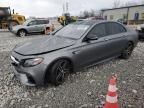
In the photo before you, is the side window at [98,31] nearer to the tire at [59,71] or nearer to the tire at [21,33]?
the tire at [59,71]

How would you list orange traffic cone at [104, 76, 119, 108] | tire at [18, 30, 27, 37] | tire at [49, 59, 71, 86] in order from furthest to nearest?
tire at [18, 30, 27, 37]
tire at [49, 59, 71, 86]
orange traffic cone at [104, 76, 119, 108]

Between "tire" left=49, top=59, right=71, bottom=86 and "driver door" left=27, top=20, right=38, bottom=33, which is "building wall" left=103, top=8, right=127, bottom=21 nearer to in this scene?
"driver door" left=27, top=20, right=38, bottom=33

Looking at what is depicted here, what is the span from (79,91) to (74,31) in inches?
73.3

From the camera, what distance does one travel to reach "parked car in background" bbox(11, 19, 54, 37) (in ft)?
48.3

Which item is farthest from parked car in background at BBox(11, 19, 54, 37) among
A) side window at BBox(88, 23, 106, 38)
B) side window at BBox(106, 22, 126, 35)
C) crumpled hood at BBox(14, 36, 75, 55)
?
crumpled hood at BBox(14, 36, 75, 55)

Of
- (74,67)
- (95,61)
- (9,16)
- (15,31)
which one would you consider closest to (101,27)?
(95,61)

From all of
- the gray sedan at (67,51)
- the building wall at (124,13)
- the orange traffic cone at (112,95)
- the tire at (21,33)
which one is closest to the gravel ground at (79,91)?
the gray sedan at (67,51)

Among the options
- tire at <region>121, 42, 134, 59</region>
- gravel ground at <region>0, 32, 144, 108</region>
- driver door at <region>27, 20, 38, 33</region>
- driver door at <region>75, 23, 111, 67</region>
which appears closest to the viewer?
gravel ground at <region>0, 32, 144, 108</region>

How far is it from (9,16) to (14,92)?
19.1 metres

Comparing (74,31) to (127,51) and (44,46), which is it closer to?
(44,46)

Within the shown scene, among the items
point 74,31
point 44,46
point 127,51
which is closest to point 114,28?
point 127,51

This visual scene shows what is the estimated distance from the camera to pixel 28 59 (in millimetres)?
3822

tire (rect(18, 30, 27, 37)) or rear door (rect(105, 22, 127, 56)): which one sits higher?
rear door (rect(105, 22, 127, 56))

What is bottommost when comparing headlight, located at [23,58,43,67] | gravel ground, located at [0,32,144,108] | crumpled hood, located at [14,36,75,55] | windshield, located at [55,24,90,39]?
gravel ground, located at [0,32,144,108]
